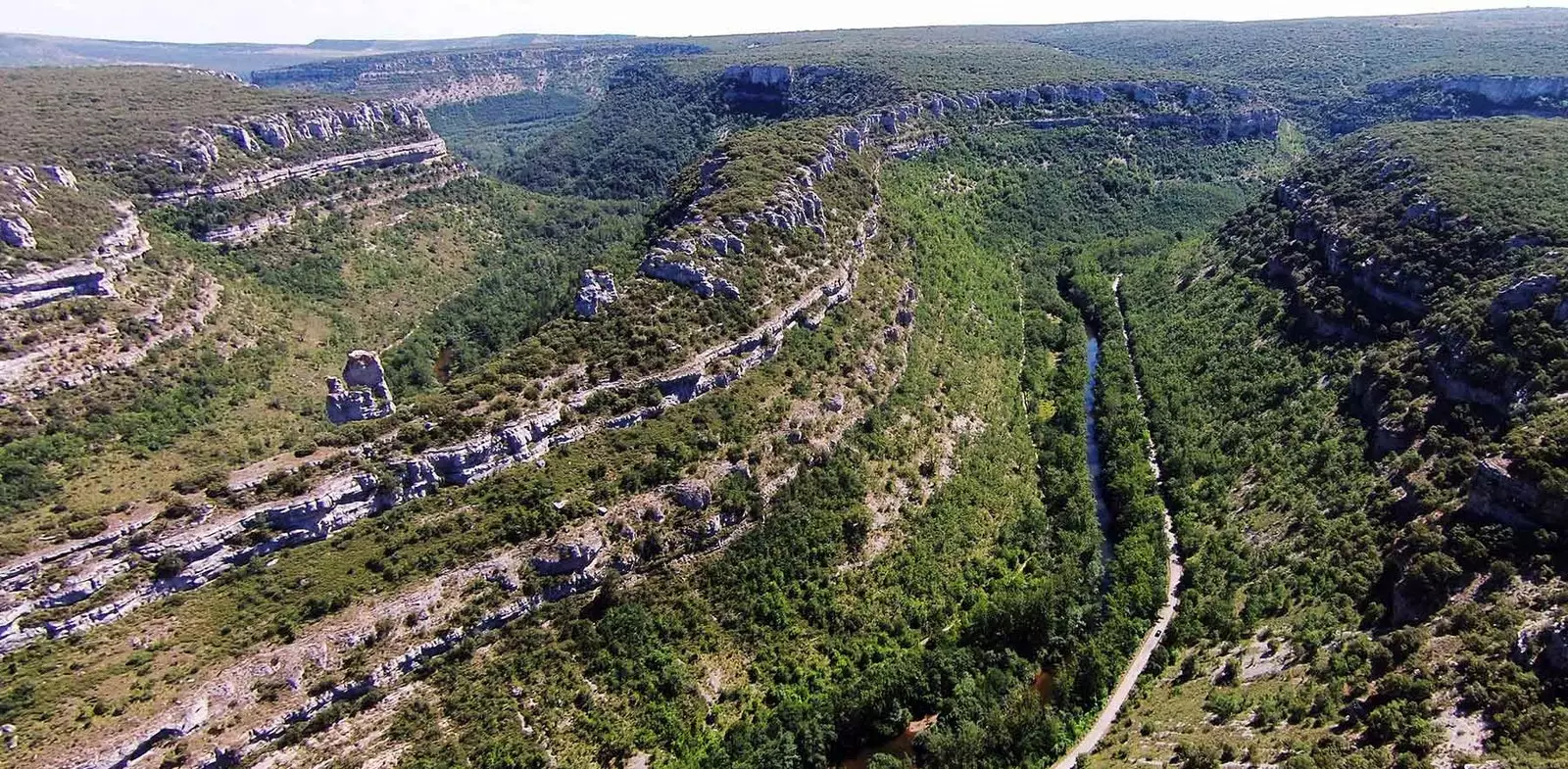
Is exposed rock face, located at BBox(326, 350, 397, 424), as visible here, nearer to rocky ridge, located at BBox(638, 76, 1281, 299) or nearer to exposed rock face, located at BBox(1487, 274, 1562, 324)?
rocky ridge, located at BBox(638, 76, 1281, 299)

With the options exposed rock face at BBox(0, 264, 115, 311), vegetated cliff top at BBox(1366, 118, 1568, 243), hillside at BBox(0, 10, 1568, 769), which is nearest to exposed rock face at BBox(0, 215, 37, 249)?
hillside at BBox(0, 10, 1568, 769)

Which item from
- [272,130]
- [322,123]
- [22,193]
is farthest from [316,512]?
[322,123]

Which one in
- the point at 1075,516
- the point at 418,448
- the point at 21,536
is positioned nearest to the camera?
the point at 21,536

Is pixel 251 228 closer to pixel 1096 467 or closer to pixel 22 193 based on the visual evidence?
pixel 22 193

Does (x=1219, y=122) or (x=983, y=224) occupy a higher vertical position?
(x=1219, y=122)

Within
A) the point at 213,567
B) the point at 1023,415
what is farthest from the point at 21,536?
the point at 1023,415

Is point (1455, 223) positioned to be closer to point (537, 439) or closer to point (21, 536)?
point (537, 439)

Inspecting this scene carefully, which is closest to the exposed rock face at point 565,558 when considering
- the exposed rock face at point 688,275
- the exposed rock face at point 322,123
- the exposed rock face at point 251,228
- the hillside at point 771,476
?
the hillside at point 771,476

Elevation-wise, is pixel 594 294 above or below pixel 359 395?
above
